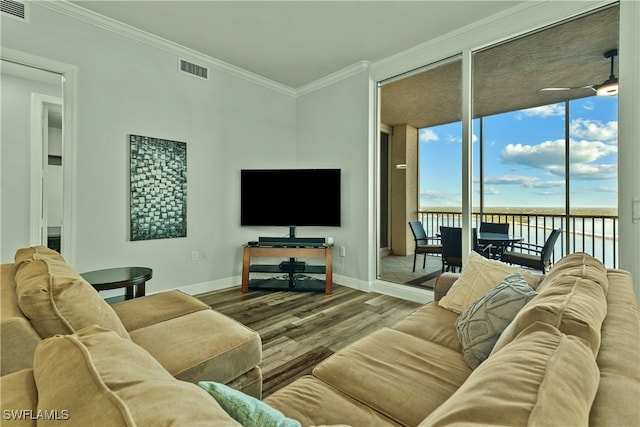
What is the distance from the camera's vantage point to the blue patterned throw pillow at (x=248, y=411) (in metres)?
0.56

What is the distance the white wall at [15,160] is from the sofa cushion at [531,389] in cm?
359

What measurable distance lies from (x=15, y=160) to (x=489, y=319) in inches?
149

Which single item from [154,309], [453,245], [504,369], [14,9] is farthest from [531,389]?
[14,9]

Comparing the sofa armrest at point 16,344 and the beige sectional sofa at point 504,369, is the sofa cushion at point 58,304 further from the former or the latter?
the beige sectional sofa at point 504,369

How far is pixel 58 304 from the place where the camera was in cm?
108

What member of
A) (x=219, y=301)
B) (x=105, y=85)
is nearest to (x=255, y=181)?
(x=219, y=301)

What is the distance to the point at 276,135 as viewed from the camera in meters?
4.50

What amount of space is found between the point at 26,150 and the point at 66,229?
77 centimetres

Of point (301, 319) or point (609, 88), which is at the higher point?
point (609, 88)

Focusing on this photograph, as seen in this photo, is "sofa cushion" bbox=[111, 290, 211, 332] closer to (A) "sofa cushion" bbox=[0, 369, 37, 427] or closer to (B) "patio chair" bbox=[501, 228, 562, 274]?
(A) "sofa cushion" bbox=[0, 369, 37, 427]

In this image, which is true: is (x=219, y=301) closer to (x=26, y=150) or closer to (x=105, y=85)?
(x=26, y=150)

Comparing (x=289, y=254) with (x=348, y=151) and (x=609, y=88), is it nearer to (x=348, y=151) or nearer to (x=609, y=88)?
(x=348, y=151)

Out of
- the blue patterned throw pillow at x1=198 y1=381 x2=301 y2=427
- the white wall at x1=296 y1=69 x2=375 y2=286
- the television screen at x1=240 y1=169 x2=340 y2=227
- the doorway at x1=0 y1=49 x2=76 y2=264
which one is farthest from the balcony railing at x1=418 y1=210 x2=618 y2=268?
the doorway at x1=0 y1=49 x2=76 y2=264

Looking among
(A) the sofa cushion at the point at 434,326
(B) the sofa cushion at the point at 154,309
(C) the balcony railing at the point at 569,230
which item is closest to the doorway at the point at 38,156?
(B) the sofa cushion at the point at 154,309
